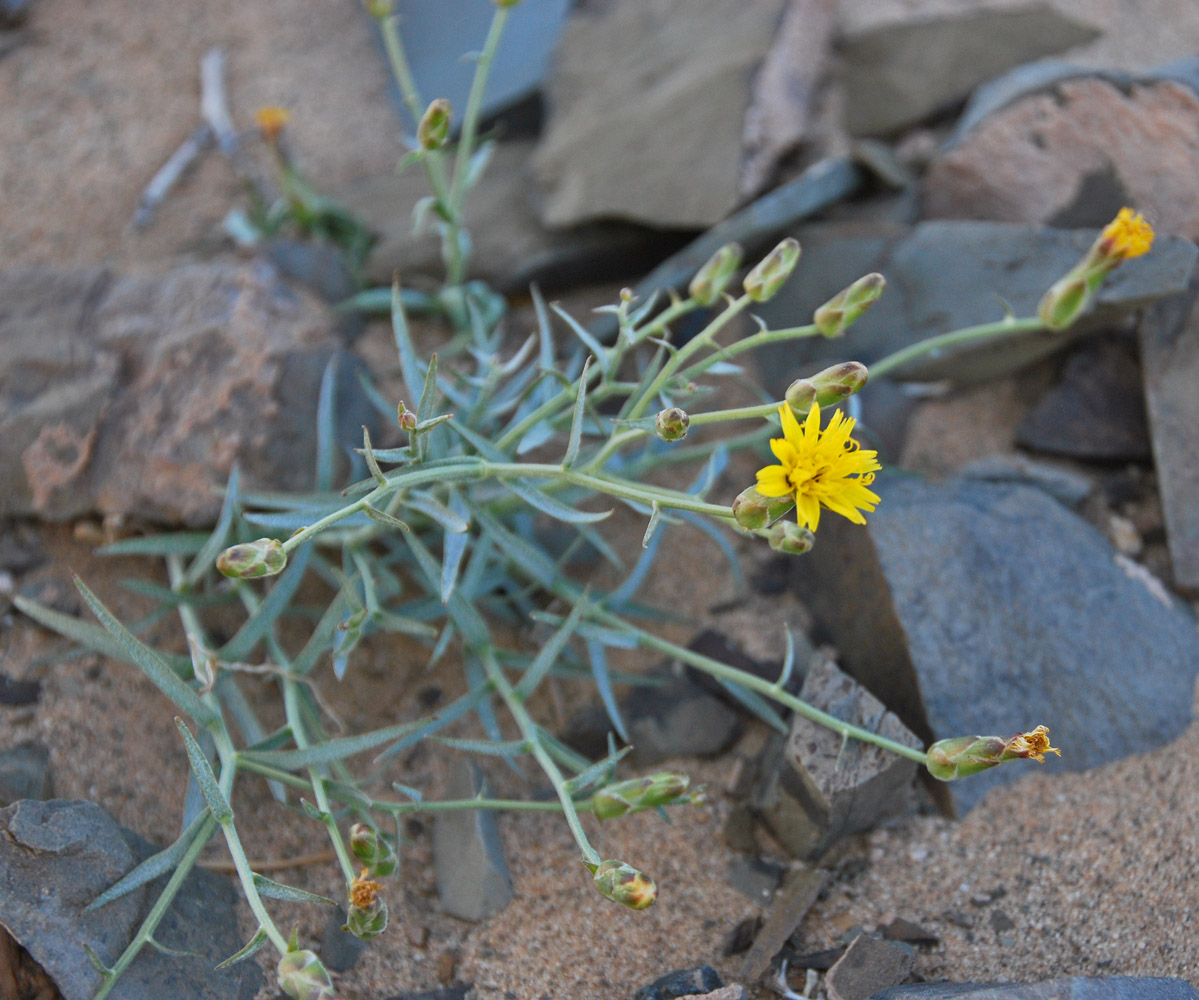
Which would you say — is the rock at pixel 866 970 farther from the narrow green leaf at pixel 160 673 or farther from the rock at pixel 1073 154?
the rock at pixel 1073 154

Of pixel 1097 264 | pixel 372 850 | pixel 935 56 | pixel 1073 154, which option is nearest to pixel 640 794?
pixel 372 850

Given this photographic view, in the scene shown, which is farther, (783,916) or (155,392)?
(155,392)

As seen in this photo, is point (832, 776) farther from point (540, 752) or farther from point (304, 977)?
point (304, 977)

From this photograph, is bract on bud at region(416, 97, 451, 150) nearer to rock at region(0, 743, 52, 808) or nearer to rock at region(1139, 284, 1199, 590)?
rock at region(0, 743, 52, 808)

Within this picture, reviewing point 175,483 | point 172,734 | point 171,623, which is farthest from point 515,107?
point 172,734

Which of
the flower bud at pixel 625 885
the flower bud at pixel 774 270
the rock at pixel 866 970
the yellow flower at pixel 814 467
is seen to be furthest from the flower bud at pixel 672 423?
the rock at pixel 866 970

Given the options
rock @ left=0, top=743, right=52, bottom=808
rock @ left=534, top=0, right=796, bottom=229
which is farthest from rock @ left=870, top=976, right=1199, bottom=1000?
rock @ left=534, top=0, right=796, bottom=229
